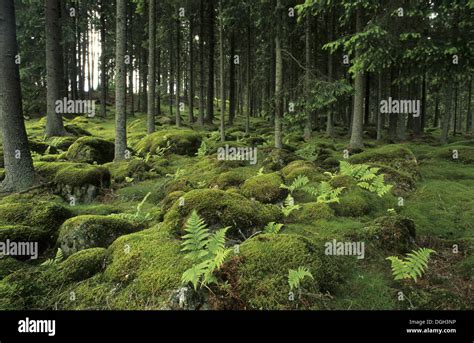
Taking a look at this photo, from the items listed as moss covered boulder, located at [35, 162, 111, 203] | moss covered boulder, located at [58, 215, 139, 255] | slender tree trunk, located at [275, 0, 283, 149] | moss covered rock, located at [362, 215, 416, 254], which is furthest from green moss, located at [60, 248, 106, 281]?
slender tree trunk, located at [275, 0, 283, 149]

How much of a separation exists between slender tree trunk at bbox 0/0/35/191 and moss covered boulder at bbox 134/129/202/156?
7049 mm

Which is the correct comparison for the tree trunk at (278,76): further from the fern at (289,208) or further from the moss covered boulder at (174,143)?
the fern at (289,208)

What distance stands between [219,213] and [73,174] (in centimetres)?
584

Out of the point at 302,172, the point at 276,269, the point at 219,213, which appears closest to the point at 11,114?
the point at 219,213

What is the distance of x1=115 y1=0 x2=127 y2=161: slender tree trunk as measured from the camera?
1332 centimetres

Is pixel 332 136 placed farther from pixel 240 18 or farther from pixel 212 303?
pixel 212 303

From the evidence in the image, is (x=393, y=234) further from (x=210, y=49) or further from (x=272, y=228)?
(x=210, y=49)

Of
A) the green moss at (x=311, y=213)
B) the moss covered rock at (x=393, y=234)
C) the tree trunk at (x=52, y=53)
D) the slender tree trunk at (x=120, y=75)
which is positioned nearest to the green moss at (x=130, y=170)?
the slender tree trunk at (x=120, y=75)

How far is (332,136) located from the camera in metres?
22.8

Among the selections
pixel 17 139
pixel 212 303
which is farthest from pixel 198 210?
pixel 17 139

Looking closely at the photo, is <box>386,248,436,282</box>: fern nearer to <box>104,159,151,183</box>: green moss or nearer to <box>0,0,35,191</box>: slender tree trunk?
<box>104,159,151,183</box>: green moss

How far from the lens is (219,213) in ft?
20.4
